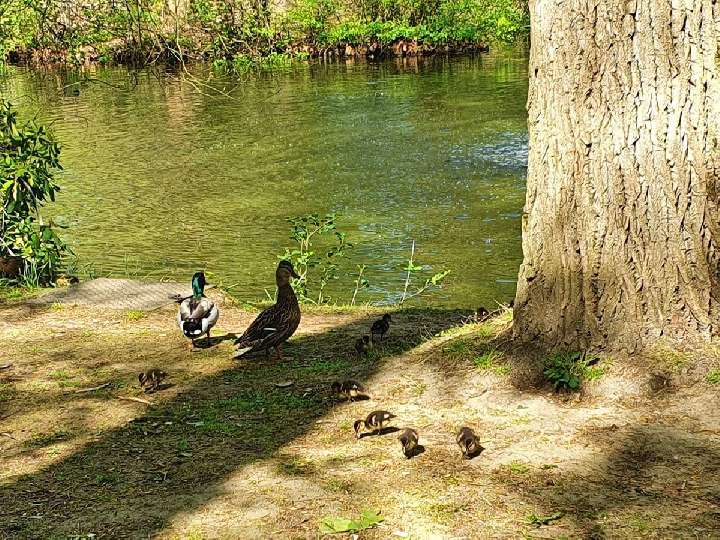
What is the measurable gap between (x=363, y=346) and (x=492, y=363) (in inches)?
50.9

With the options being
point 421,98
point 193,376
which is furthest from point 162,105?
point 193,376

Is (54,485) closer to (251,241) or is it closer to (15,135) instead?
(15,135)

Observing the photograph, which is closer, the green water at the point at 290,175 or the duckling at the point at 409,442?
the duckling at the point at 409,442

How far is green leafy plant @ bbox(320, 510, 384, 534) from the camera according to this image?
4.28 meters

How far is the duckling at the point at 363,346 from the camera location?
676 centimetres

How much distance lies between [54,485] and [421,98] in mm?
23378

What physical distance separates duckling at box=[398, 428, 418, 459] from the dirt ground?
0.19 ft

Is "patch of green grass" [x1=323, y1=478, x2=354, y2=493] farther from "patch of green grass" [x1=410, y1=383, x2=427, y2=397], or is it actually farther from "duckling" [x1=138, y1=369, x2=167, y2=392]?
"duckling" [x1=138, y1=369, x2=167, y2=392]

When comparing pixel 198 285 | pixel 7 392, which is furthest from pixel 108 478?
pixel 198 285

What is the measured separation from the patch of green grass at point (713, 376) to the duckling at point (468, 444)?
1.26 meters

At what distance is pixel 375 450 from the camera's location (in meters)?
5.10

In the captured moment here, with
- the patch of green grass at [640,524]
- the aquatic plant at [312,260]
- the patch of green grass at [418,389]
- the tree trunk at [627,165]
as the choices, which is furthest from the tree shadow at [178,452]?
the aquatic plant at [312,260]

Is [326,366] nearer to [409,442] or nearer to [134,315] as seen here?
[409,442]

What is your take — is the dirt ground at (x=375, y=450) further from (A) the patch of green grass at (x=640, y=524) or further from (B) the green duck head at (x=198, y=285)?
(B) the green duck head at (x=198, y=285)
